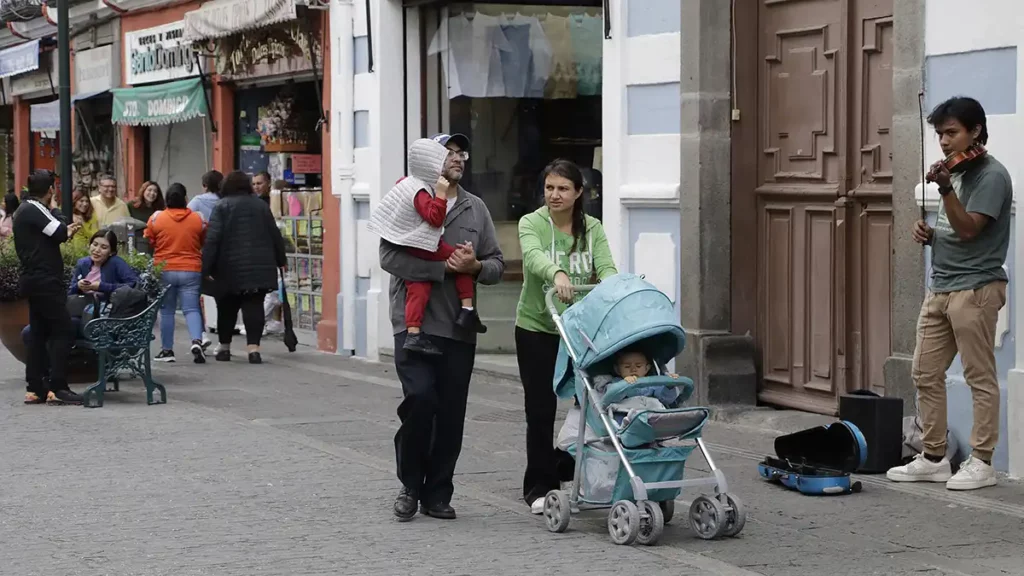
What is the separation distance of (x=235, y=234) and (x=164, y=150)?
8.61 metres

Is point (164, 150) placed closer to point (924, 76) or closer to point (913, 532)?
point (924, 76)

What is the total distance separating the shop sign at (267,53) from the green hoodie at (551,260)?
9456mm

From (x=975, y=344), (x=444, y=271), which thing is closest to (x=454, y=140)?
(x=444, y=271)

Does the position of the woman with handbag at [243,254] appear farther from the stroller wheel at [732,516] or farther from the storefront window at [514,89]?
the stroller wheel at [732,516]

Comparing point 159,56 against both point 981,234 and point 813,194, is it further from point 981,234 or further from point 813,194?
point 981,234

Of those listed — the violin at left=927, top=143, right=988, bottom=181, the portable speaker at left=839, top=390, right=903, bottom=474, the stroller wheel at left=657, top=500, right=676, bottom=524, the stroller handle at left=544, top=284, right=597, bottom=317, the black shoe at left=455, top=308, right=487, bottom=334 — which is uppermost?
the violin at left=927, top=143, right=988, bottom=181

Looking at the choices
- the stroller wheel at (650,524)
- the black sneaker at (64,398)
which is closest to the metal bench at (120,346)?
the black sneaker at (64,398)

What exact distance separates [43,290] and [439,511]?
5.24 metres

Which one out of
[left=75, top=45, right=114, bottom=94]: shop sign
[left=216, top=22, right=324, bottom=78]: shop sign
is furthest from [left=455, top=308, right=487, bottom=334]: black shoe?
[left=75, top=45, right=114, bottom=94]: shop sign

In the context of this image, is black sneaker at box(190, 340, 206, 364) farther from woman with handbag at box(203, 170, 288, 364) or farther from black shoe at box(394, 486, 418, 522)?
black shoe at box(394, 486, 418, 522)

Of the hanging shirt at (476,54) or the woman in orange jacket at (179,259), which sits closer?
the hanging shirt at (476,54)

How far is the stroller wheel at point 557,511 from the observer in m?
7.45

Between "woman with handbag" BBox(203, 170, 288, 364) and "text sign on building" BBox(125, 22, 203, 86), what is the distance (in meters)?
5.26

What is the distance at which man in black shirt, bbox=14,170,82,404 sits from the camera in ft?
39.5
